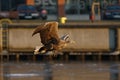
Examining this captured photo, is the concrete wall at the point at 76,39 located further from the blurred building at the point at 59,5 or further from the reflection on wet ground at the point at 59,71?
the blurred building at the point at 59,5

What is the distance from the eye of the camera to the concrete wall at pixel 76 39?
40781 mm

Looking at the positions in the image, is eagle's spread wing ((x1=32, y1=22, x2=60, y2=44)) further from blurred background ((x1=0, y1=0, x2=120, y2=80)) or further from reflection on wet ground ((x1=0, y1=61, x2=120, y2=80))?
blurred background ((x1=0, y1=0, x2=120, y2=80))

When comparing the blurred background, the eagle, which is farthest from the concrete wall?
the eagle

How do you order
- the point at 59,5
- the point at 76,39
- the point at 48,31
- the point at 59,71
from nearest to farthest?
the point at 48,31, the point at 59,71, the point at 76,39, the point at 59,5

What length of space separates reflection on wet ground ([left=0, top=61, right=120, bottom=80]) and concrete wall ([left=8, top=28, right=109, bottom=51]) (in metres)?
1.16

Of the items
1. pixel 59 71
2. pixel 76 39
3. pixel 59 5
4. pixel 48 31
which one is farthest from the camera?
pixel 59 5

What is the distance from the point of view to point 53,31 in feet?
51.0

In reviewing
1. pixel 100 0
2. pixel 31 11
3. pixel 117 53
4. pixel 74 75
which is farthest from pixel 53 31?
pixel 100 0

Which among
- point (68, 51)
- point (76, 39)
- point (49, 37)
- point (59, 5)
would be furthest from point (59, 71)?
point (59, 5)

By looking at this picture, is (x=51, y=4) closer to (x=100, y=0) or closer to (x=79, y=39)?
(x=100, y=0)

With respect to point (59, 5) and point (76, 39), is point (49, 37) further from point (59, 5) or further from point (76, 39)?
point (59, 5)

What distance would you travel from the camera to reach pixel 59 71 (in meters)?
37.2

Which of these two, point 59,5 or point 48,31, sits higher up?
point 48,31

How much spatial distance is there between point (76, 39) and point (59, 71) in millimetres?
4230
